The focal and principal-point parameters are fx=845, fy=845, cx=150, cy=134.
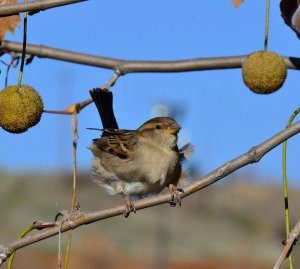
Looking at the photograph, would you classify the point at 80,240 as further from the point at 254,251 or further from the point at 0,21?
the point at 0,21

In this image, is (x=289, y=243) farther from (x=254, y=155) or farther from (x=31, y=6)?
(x=31, y=6)

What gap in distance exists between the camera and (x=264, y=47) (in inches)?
111

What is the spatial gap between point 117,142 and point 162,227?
16.4m

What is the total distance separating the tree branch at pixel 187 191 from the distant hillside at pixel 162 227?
1229cm

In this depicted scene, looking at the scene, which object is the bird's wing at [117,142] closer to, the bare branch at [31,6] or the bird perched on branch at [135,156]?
the bird perched on branch at [135,156]

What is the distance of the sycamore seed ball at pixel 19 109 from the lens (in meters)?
2.61

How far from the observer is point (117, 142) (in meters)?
4.62

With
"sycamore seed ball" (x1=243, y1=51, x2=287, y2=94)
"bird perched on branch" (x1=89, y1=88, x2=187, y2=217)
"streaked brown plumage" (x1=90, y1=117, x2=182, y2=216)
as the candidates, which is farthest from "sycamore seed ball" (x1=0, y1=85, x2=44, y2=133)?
"streaked brown plumage" (x1=90, y1=117, x2=182, y2=216)

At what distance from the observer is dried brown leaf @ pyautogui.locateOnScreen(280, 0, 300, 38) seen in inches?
101

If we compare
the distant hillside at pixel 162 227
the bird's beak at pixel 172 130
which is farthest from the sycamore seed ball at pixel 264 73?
the distant hillside at pixel 162 227

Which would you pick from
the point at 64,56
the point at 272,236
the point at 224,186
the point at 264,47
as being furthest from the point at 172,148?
the point at 224,186

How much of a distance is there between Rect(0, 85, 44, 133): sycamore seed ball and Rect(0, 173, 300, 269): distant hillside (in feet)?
40.0

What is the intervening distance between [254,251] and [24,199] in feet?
23.8

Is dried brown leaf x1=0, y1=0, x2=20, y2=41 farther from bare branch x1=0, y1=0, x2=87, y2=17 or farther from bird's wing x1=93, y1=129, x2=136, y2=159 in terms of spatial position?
bird's wing x1=93, y1=129, x2=136, y2=159
